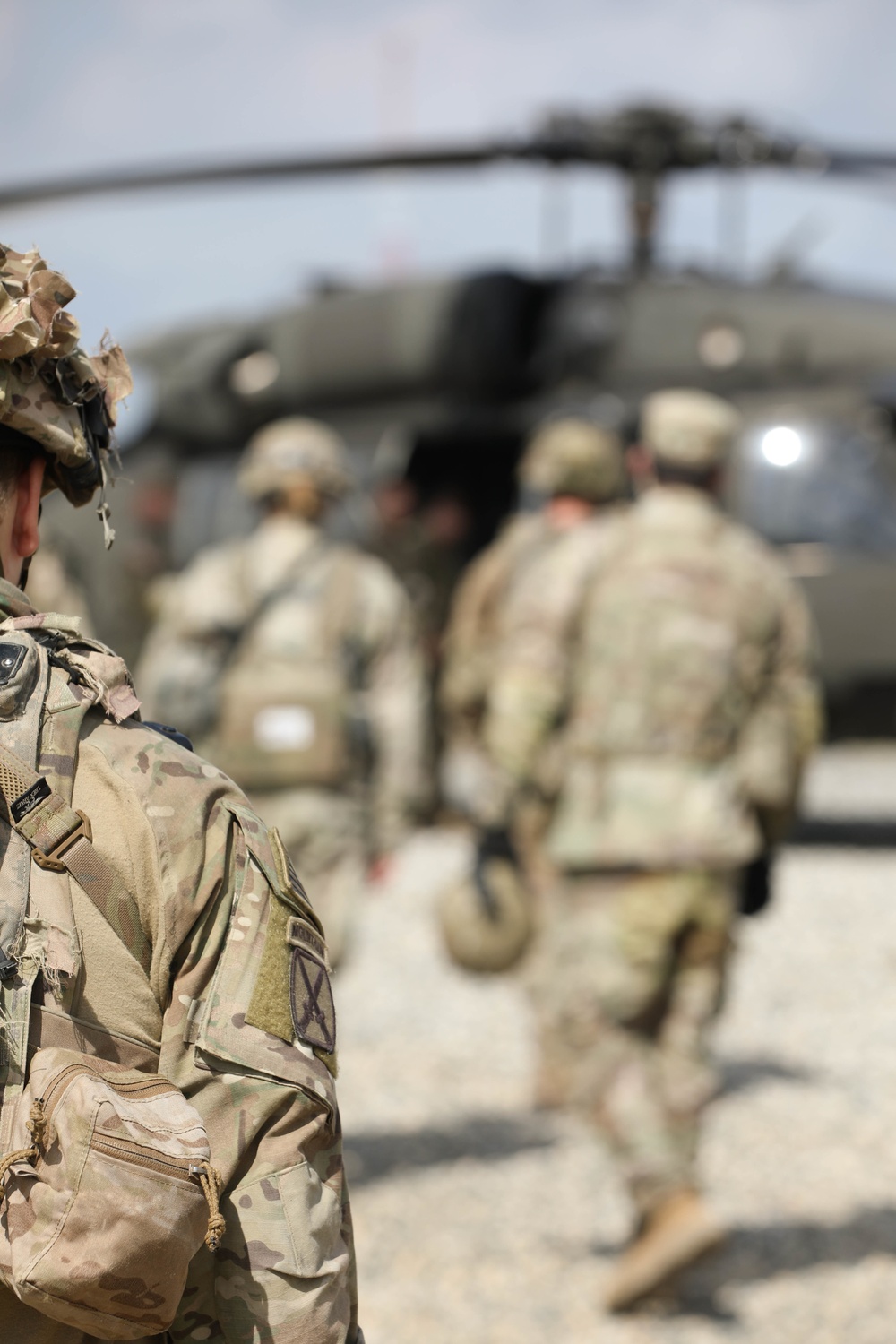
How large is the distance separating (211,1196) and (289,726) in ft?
9.95

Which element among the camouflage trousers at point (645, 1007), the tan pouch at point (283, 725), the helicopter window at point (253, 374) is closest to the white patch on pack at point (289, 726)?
the tan pouch at point (283, 725)

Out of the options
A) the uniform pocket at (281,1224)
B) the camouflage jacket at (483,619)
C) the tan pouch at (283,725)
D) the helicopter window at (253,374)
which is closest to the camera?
the uniform pocket at (281,1224)

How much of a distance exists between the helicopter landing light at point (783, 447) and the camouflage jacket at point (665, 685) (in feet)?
16.9

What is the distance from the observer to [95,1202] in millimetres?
1228

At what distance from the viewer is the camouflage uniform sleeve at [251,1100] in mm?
1339

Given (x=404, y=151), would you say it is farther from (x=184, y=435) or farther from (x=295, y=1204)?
(x=295, y=1204)

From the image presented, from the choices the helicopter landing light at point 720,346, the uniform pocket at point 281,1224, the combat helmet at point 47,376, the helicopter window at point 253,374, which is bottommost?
the uniform pocket at point 281,1224

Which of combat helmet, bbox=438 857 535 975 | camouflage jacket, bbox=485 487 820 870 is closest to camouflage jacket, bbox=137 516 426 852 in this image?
camouflage jacket, bbox=485 487 820 870

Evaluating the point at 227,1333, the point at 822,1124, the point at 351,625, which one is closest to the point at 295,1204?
the point at 227,1333

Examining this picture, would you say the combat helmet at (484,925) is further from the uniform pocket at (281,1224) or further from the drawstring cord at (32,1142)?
the drawstring cord at (32,1142)

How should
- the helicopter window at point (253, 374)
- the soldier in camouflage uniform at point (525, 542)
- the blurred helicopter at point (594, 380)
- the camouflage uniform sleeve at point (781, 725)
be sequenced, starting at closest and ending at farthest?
the camouflage uniform sleeve at point (781, 725)
the soldier in camouflage uniform at point (525, 542)
the blurred helicopter at point (594, 380)
the helicopter window at point (253, 374)

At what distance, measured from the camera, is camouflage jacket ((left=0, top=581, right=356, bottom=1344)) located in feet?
4.34

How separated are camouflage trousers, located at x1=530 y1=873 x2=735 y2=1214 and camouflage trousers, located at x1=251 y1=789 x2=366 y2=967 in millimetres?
714

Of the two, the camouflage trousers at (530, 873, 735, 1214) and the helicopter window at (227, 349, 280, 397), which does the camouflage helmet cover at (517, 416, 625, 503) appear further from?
the helicopter window at (227, 349, 280, 397)
